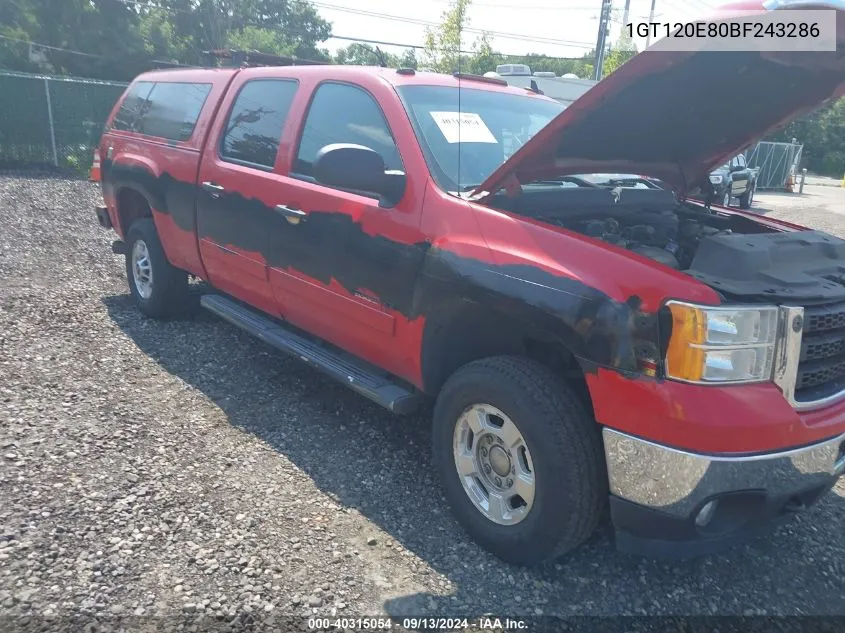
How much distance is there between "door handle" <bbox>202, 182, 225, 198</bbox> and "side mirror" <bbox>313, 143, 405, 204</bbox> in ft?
5.18

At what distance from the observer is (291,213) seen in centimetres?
388

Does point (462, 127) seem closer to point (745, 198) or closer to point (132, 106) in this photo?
point (132, 106)

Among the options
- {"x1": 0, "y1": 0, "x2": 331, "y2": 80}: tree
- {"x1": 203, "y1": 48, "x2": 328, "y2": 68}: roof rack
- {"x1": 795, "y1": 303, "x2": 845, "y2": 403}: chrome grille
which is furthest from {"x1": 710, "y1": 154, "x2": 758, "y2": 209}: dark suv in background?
{"x1": 0, "y1": 0, "x2": 331, "y2": 80}: tree

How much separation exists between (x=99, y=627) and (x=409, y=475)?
5.28 ft

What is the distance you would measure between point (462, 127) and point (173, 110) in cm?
277

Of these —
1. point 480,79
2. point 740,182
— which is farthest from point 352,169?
point 740,182

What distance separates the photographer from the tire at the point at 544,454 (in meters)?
2.62

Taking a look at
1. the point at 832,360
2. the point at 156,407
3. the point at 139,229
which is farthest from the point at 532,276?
the point at 139,229

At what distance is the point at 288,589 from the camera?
2738mm

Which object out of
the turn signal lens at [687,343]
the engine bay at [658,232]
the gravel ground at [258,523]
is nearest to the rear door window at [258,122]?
the gravel ground at [258,523]

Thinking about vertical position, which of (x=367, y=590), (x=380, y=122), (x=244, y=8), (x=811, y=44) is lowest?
(x=367, y=590)

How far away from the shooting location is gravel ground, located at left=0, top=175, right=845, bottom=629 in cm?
272

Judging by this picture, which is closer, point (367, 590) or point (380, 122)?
point (367, 590)

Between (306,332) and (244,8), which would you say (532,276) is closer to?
(306,332)
